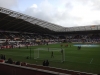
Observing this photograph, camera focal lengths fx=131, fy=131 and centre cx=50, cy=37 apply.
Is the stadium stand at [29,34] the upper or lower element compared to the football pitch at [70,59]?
upper

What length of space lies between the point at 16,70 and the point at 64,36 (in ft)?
364

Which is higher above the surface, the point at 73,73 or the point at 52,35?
the point at 52,35

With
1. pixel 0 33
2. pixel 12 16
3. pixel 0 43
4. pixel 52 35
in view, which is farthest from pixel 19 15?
pixel 52 35

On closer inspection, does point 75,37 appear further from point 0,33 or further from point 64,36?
point 0,33

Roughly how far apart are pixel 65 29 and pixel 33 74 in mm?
100002

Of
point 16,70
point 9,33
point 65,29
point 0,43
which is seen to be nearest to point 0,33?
point 9,33

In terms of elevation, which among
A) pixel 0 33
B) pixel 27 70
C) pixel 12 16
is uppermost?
pixel 12 16

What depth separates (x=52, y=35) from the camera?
12219cm

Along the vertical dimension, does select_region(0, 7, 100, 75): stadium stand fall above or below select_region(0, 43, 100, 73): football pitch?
above

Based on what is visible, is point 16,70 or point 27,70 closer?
point 27,70

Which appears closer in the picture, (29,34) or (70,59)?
(70,59)

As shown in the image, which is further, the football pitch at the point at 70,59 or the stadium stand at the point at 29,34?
the football pitch at the point at 70,59

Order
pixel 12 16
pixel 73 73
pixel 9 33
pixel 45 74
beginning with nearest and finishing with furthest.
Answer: pixel 45 74, pixel 73 73, pixel 12 16, pixel 9 33

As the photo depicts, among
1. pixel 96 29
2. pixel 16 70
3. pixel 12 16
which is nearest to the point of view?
pixel 16 70
